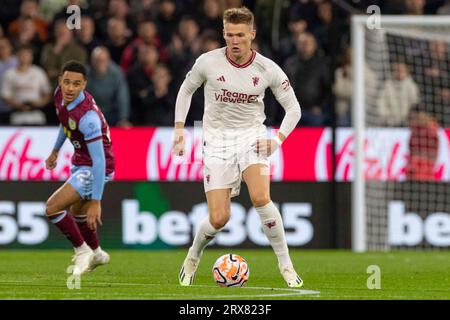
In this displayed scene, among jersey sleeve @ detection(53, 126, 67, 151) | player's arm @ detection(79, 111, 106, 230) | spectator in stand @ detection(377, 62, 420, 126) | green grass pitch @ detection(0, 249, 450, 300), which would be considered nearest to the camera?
green grass pitch @ detection(0, 249, 450, 300)

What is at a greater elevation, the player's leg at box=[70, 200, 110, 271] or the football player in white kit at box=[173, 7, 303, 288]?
the football player in white kit at box=[173, 7, 303, 288]

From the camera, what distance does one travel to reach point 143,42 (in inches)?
748

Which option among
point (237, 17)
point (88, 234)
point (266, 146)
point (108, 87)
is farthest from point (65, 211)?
point (108, 87)

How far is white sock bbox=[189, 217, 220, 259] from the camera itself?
36.1 feet

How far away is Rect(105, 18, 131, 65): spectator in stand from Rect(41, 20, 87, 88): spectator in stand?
0.61 m

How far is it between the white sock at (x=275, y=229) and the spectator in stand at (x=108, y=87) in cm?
773

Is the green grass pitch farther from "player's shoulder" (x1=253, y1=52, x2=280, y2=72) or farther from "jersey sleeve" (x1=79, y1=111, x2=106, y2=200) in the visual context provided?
"player's shoulder" (x1=253, y1=52, x2=280, y2=72)

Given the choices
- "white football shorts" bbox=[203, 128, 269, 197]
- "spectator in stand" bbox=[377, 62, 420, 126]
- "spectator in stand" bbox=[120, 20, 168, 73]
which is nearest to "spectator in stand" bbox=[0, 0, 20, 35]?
"spectator in stand" bbox=[120, 20, 168, 73]

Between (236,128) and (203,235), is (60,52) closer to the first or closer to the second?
(236,128)

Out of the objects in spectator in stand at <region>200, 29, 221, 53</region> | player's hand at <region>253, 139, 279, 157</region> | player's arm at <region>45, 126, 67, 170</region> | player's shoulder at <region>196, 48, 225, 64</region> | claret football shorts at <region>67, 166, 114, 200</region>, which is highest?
spectator in stand at <region>200, 29, 221, 53</region>

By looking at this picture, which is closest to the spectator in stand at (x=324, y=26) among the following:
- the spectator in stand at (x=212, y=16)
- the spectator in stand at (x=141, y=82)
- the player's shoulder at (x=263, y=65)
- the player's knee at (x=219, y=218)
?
the spectator in stand at (x=212, y=16)

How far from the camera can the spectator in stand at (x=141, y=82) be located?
1878 centimetres

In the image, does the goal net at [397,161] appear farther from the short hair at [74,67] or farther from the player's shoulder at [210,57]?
the player's shoulder at [210,57]

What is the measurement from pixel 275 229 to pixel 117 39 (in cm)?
882
